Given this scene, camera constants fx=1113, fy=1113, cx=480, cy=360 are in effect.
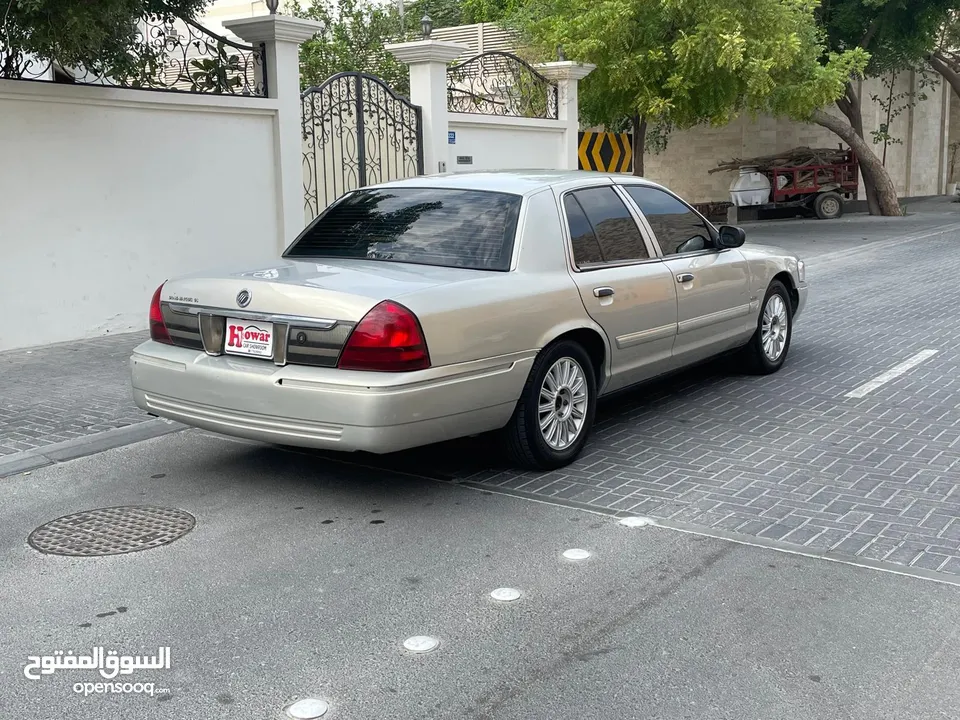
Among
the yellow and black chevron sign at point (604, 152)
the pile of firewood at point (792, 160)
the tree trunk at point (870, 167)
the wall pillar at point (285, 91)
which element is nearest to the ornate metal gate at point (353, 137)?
the wall pillar at point (285, 91)

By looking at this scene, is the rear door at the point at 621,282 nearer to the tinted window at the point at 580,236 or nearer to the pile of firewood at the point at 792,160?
the tinted window at the point at 580,236

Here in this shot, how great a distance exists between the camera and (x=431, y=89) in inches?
570

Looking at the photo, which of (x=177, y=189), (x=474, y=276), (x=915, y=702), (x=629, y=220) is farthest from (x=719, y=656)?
(x=177, y=189)

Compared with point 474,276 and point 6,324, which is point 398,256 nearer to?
point 474,276

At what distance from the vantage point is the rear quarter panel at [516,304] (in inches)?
213

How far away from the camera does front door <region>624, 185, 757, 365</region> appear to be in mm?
7223

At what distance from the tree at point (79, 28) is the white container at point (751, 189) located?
19355mm

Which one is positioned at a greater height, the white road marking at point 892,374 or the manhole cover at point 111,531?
the white road marking at point 892,374

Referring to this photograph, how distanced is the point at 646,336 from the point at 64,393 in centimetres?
437

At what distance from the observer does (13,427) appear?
23.9 ft

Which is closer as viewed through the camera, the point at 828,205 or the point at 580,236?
the point at 580,236

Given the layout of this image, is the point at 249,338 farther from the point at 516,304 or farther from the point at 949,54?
the point at 949,54

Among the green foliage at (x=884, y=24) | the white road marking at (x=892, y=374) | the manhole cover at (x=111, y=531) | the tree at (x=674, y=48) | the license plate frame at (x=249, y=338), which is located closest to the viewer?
the manhole cover at (x=111, y=531)

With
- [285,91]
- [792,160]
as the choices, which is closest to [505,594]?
[285,91]
